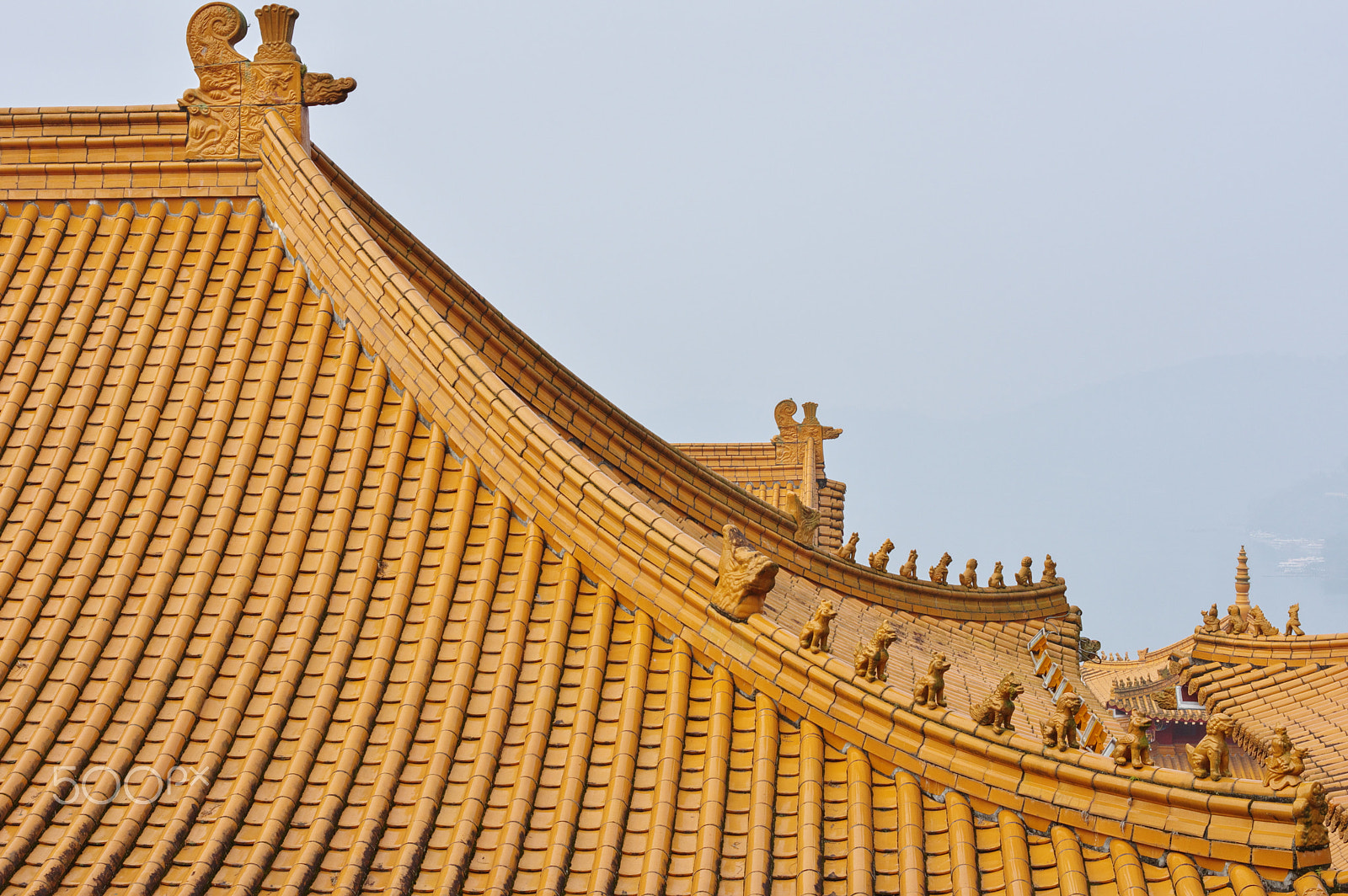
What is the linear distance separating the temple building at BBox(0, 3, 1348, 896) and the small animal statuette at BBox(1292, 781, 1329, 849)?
0.02m

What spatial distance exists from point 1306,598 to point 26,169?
619 feet

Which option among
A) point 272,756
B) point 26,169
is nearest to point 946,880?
point 272,756

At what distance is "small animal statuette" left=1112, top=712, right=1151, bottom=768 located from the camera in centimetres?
556

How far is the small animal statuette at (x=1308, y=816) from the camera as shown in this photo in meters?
5.22

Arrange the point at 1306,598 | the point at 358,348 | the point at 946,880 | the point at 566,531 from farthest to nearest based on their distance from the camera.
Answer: the point at 1306,598
the point at 358,348
the point at 566,531
the point at 946,880

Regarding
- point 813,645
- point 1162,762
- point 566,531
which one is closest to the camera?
point 813,645

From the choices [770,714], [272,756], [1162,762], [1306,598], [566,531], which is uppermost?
[1306,598]

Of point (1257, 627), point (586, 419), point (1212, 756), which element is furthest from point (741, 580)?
point (1257, 627)

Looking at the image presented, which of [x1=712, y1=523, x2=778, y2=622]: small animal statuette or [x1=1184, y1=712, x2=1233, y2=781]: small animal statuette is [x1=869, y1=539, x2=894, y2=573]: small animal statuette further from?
[x1=1184, y1=712, x2=1233, y2=781]: small animal statuette

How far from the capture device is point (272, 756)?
6.52m

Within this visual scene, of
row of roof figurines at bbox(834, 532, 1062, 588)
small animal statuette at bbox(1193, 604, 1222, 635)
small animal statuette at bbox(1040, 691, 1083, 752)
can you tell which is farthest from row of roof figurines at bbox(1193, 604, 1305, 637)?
small animal statuette at bbox(1040, 691, 1083, 752)

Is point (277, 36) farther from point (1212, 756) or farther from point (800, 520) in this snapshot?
point (1212, 756)

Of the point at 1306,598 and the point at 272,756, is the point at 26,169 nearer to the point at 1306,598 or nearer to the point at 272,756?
the point at 272,756

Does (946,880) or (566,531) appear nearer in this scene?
(946,880)
